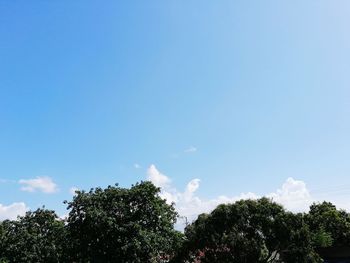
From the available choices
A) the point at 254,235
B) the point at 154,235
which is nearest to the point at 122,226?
the point at 154,235

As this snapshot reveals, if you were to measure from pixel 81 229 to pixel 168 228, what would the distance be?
20.2 ft

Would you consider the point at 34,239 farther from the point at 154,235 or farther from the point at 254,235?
the point at 254,235

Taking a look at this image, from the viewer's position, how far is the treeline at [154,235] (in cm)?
2705

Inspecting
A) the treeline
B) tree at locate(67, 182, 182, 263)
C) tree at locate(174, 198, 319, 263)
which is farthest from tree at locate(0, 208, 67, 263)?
tree at locate(174, 198, 319, 263)

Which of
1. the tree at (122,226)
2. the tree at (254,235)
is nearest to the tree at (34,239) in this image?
the tree at (122,226)

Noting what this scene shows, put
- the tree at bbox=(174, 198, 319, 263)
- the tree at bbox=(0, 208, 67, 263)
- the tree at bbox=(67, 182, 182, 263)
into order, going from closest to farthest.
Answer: the tree at bbox=(67, 182, 182, 263) < the tree at bbox=(174, 198, 319, 263) < the tree at bbox=(0, 208, 67, 263)

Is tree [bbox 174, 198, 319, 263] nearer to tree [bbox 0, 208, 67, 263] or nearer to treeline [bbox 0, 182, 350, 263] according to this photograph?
treeline [bbox 0, 182, 350, 263]

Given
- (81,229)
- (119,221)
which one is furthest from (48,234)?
(119,221)

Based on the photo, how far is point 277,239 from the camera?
29500mm

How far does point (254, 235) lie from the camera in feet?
97.4

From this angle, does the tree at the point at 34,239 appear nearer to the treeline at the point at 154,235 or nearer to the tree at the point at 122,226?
the treeline at the point at 154,235

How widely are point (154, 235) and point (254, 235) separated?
7.87m

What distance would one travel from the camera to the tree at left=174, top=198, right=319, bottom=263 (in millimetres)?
29125

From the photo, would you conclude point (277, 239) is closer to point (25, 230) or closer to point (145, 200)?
point (145, 200)
